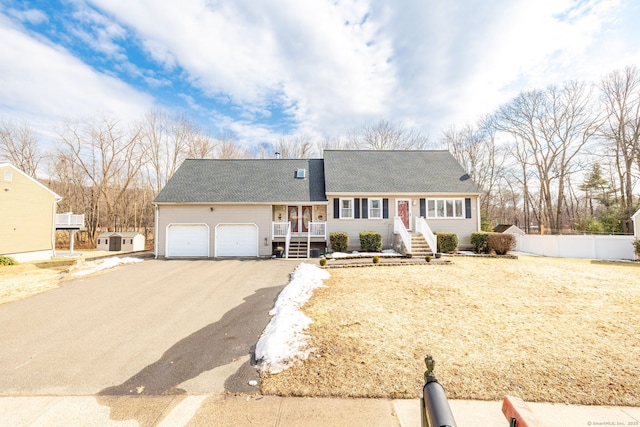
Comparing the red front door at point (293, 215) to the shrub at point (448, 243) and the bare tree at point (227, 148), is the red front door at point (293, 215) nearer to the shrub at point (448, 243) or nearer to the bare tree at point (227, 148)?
the shrub at point (448, 243)

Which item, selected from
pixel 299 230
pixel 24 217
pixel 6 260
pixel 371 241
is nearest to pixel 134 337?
pixel 371 241

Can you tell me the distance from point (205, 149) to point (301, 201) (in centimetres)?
2159

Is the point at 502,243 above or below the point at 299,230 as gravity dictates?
below

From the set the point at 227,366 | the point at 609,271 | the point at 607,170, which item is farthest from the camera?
the point at 607,170

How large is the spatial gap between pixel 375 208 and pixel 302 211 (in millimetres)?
4555

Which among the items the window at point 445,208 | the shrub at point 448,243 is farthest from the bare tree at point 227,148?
the shrub at point 448,243

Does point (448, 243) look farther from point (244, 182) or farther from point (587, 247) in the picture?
point (244, 182)

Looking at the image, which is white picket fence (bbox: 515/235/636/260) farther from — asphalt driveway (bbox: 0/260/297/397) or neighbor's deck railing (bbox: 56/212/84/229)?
neighbor's deck railing (bbox: 56/212/84/229)

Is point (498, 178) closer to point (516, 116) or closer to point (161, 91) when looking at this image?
point (516, 116)

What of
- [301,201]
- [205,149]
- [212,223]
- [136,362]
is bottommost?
[136,362]

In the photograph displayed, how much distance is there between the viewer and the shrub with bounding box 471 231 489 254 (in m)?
14.9

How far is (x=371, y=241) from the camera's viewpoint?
49.2 ft

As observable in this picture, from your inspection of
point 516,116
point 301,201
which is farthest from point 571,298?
point 516,116

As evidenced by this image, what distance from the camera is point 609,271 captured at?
10641 millimetres
